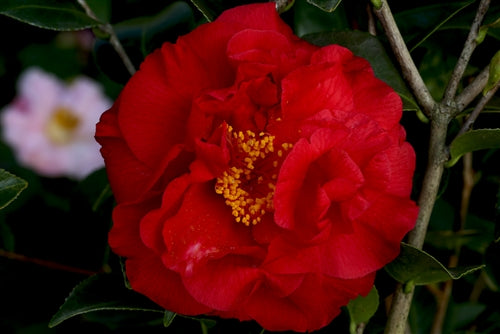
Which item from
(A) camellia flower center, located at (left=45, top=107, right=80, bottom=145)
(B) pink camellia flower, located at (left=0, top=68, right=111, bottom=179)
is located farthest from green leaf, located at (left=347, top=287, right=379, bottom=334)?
(A) camellia flower center, located at (left=45, top=107, right=80, bottom=145)

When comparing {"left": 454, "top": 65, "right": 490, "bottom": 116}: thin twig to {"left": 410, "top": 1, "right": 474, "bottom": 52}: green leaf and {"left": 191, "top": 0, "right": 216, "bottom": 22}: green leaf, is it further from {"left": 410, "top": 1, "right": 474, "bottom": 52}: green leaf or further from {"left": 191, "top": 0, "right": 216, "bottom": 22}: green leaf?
{"left": 191, "top": 0, "right": 216, "bottom": 22}: green leaf

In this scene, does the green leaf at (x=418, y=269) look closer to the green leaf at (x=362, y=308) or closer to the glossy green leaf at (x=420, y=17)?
the green leaf at (x=362, y=308)

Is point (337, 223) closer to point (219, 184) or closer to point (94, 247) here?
point (219, 184)

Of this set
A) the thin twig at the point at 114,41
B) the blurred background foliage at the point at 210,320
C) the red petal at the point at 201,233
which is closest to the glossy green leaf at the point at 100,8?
the blurred background foliage at the point at 210,320

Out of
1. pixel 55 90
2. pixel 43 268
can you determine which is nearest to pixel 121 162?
pixel 43 268

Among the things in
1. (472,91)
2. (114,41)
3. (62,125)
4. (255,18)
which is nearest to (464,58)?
(472,91)

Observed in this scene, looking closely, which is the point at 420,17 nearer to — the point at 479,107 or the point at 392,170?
the point at 479,107
